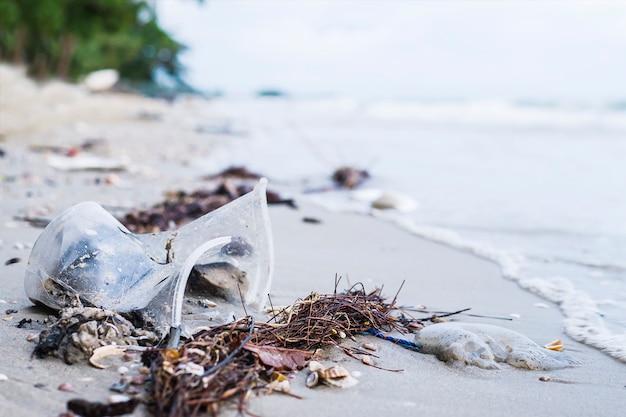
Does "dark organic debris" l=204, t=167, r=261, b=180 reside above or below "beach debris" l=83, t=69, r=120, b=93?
below

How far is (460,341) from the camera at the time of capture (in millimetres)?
2428

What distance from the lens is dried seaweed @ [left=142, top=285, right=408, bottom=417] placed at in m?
1.81

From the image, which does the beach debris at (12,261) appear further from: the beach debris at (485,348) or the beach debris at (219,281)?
the beach debris at (485,348)

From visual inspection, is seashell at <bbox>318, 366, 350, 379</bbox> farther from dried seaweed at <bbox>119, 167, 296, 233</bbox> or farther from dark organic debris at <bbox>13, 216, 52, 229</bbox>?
dark organic debris at <bbox>13, 216, 52, 229</bbox>

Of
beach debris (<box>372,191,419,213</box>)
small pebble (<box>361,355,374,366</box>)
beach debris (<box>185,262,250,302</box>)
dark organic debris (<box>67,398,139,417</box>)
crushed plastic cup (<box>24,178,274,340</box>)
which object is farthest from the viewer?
beach debris (<box>372,191,419,213</box>)

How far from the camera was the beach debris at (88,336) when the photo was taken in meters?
2.11

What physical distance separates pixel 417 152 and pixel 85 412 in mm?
9954

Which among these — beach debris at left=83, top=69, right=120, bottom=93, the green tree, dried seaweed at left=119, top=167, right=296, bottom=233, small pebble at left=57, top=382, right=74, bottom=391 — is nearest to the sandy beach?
small pebble at left=57, top=382, right=74, bottom=391

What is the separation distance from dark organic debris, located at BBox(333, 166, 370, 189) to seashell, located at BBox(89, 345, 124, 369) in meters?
5.30

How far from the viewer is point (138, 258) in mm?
2578

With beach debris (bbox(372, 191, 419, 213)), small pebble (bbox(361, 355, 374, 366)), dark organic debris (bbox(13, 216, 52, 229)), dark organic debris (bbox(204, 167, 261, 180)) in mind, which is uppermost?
beach debris (bbox(372, 191, 419, 213))

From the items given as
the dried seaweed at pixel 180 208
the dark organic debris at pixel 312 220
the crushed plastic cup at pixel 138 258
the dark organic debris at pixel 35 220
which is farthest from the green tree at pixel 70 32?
the crushed plastic cup at pixel 138 258

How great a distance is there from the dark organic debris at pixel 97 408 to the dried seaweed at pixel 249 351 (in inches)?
3.3

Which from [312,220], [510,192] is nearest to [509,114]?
[510,192]
